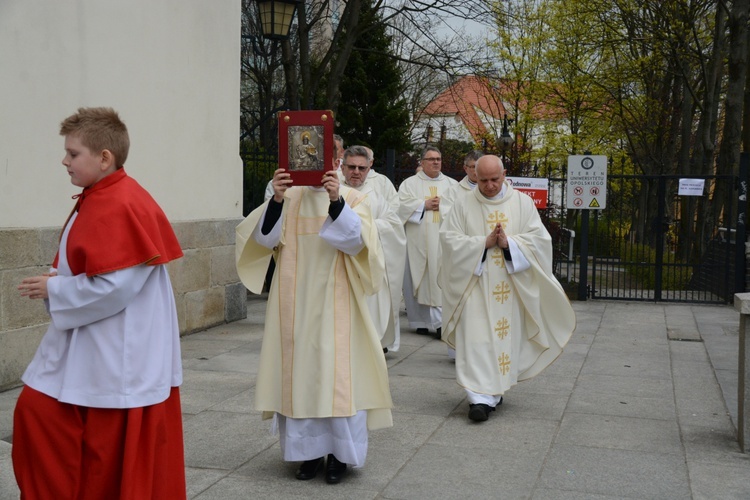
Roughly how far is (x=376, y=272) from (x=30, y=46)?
13.5ft

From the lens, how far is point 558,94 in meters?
33.9

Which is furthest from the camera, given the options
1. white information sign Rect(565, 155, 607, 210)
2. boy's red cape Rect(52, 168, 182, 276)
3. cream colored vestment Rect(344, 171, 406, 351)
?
white information sign Rect(565, 155, 607, 210)

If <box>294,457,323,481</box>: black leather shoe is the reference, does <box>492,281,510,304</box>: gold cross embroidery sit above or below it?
above

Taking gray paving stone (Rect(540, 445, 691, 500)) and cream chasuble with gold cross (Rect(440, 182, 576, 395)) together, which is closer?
gray paving stone (Rect(540, 445, 691, 500))

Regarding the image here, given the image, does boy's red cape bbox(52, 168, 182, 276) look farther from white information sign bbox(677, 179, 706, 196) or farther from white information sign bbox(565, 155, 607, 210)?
white information sign bbox(677, 179, 706, 196)

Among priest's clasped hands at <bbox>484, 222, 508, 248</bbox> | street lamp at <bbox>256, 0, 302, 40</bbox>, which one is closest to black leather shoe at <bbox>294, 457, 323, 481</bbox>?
priest's clasped hands at <bbox>484, 222, 508, 248</bbox>

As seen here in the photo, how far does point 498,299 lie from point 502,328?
0.73 ft

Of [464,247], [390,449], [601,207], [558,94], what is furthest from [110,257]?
[558,94]

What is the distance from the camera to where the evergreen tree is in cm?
3156

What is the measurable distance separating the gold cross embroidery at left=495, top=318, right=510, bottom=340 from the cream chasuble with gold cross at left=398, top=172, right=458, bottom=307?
13.3ft

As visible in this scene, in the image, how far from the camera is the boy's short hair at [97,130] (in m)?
3.54

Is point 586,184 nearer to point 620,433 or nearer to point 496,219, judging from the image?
point 496,219

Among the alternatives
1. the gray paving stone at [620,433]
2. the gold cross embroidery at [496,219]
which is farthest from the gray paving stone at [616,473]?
the gold cross embroidery at [496,219]

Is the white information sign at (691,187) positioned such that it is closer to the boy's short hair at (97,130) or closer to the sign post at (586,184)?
the sign post at (586,184)
